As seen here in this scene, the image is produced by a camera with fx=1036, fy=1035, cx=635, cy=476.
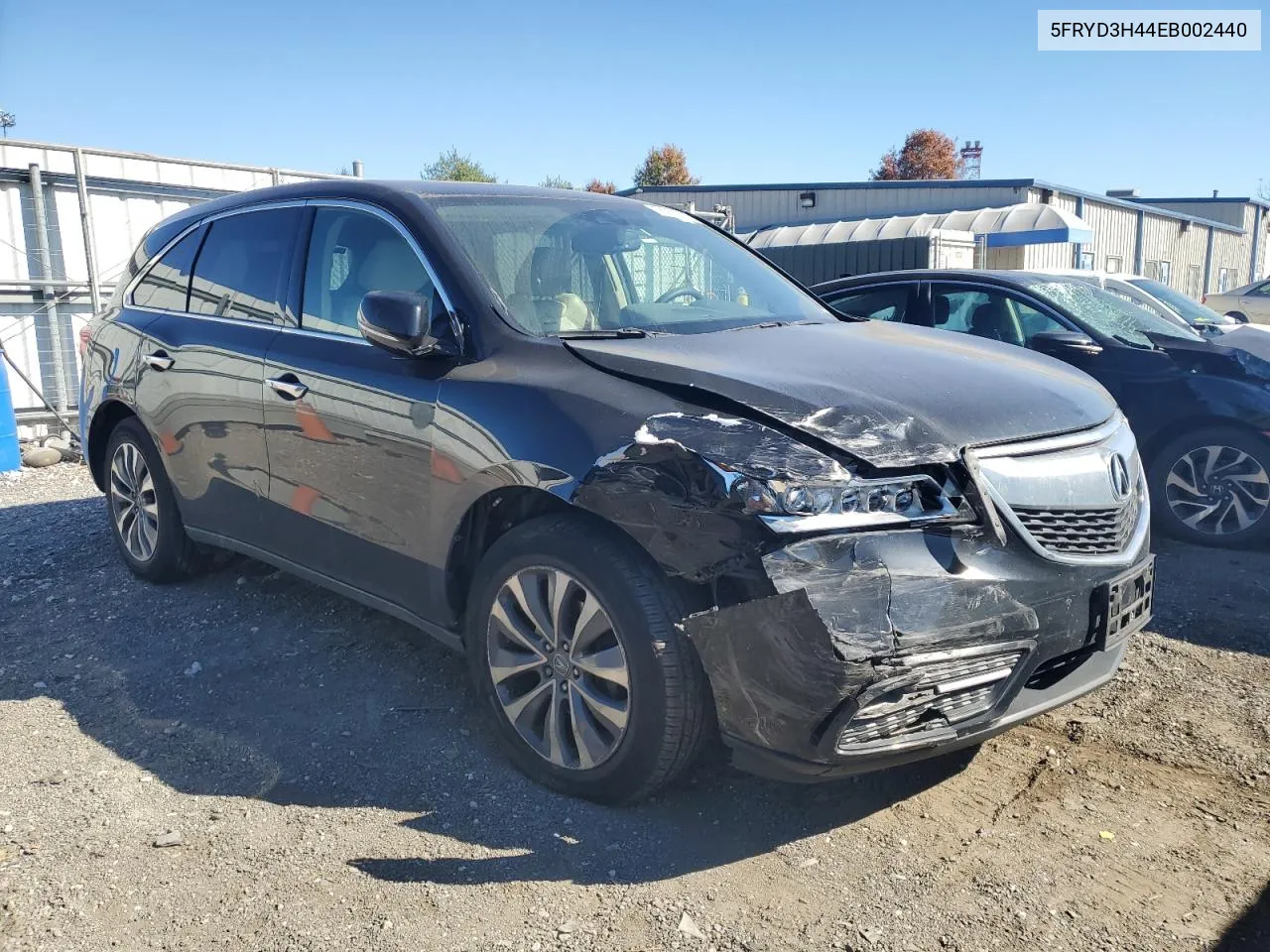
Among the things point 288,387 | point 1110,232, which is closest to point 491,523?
point 288,387

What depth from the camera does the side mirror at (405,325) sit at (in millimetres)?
3293

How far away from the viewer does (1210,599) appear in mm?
5043

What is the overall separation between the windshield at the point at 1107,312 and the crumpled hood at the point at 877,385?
3181 millimetres

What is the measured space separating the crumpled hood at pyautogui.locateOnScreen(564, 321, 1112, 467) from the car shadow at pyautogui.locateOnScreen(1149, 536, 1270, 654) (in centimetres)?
168

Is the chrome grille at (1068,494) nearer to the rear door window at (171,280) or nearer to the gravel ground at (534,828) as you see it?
the gravel ground at (534,828)

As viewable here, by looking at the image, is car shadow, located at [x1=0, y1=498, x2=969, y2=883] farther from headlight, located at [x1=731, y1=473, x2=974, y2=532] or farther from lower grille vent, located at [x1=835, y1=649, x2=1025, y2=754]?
headlight, located at [x1=731, y1=473, x2=974, y2=532]

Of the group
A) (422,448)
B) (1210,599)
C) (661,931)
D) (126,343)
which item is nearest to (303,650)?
(422,448)

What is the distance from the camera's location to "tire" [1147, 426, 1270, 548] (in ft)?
19.5

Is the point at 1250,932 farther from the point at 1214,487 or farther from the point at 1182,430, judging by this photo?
the point at 1182,430

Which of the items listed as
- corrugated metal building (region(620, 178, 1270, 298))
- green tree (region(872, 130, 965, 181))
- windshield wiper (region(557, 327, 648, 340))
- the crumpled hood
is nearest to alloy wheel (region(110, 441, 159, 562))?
windshield wiper (region(557, 327, 648, 340))

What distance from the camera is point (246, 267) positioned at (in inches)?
174

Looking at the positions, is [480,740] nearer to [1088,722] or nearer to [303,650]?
[303,650]

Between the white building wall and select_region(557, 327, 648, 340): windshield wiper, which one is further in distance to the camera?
the white building wall

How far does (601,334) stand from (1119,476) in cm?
167
